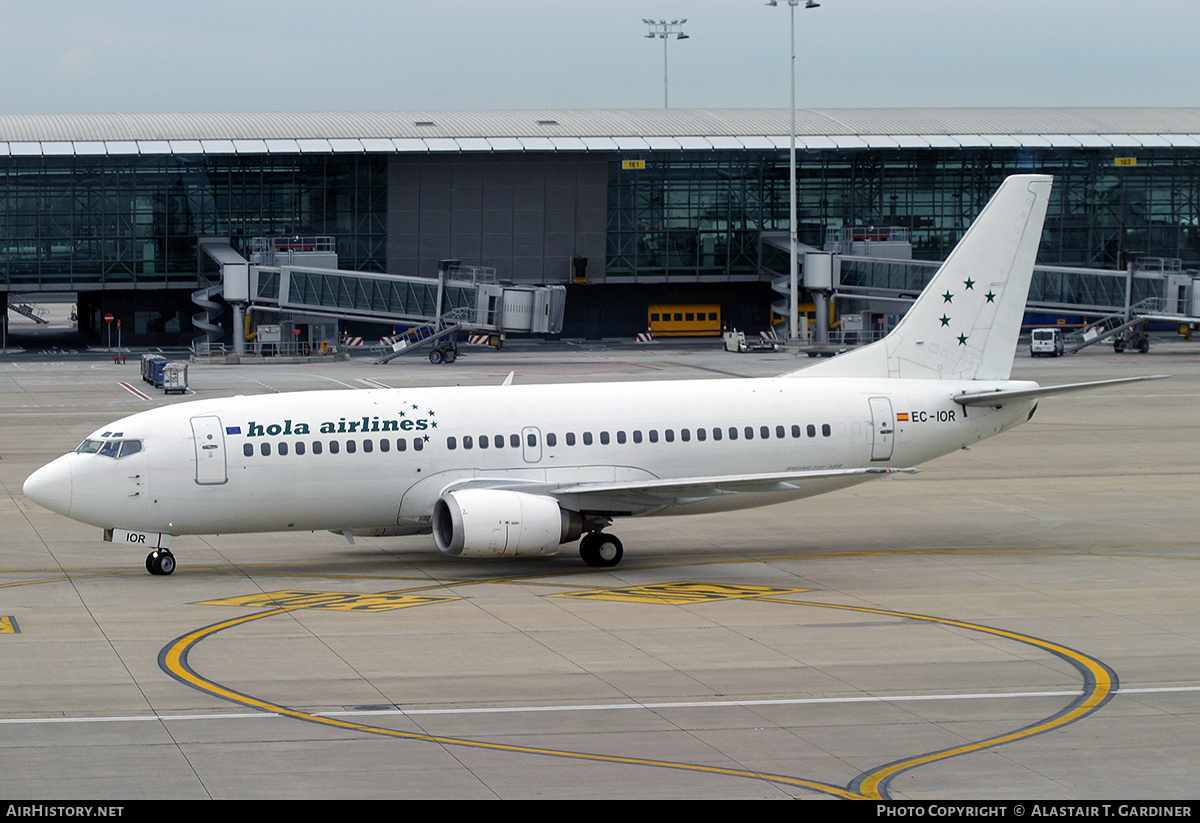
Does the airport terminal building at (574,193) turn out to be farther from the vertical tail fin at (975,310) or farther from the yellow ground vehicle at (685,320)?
the vertical tail fin at (975,310)

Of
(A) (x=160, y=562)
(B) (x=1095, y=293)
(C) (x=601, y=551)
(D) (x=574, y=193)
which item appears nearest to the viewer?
(A) (x=160, y=562)

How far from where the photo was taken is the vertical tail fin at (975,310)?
3744 cm

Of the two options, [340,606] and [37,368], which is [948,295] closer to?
[340,606]

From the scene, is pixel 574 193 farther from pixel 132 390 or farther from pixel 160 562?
pixel 160 562

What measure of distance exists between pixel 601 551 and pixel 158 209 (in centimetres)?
10244

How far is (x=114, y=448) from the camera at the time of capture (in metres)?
32.2

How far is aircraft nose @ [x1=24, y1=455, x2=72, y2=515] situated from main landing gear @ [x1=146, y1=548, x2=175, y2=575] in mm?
2166

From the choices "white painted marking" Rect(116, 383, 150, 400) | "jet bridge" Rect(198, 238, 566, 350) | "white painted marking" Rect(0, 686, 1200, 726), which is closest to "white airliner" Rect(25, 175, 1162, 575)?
"white painted marking" Rect(0, 686, 1200, 726)

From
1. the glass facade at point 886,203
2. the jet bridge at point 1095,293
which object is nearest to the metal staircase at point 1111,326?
the jet bridge at point 1095,293

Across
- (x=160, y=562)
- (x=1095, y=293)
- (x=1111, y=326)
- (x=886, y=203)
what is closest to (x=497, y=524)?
(x=160, y=562)

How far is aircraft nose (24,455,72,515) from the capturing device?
104ft

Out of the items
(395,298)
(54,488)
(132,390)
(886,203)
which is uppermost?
(886,203)

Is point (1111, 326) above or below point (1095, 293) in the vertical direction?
below

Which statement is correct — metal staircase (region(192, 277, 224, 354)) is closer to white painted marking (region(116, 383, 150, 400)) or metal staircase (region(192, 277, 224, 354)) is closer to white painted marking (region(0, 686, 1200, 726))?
white painted marking (region(116, 383, 150, 400))
